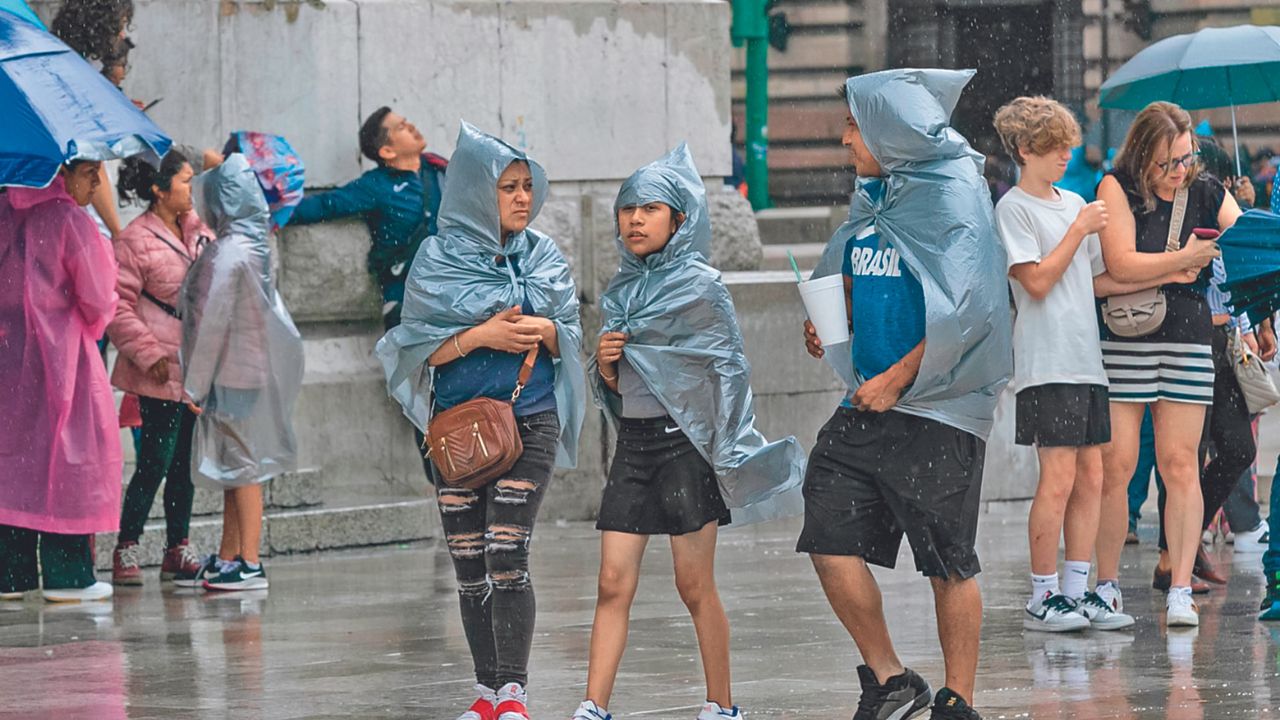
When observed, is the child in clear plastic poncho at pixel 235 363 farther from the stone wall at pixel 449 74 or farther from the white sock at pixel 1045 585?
the white sock at pixel 1045 585

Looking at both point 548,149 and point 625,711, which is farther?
point 548,149

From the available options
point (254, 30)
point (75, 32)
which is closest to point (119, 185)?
point (75, 32)

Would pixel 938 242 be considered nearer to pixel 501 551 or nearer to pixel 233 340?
pixel 501 551

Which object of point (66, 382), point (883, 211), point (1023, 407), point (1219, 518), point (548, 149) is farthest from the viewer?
point (548, 149)

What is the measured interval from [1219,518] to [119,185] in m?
4.97

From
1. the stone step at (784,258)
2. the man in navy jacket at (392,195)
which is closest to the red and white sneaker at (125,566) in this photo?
the man in navy jacket at (392,195)

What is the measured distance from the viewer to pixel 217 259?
944cm

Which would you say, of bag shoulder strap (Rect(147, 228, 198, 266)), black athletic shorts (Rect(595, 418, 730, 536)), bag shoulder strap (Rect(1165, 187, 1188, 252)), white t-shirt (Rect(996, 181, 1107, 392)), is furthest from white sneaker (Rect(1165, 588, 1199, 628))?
bag shoulder strap (Rect(147, 228, 198, 266))

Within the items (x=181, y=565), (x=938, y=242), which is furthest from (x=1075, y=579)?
(x=181, y=565)

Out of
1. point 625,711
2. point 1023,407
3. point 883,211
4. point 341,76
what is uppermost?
point 341,76

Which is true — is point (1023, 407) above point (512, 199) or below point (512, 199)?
below

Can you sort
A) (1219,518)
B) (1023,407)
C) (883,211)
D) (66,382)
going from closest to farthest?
1. (883,211)
2. (1023,407)
3. (66,382)
4. (1219,518)

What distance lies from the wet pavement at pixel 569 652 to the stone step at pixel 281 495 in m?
0.50

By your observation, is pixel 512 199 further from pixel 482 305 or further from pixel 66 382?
pixel 66 382
